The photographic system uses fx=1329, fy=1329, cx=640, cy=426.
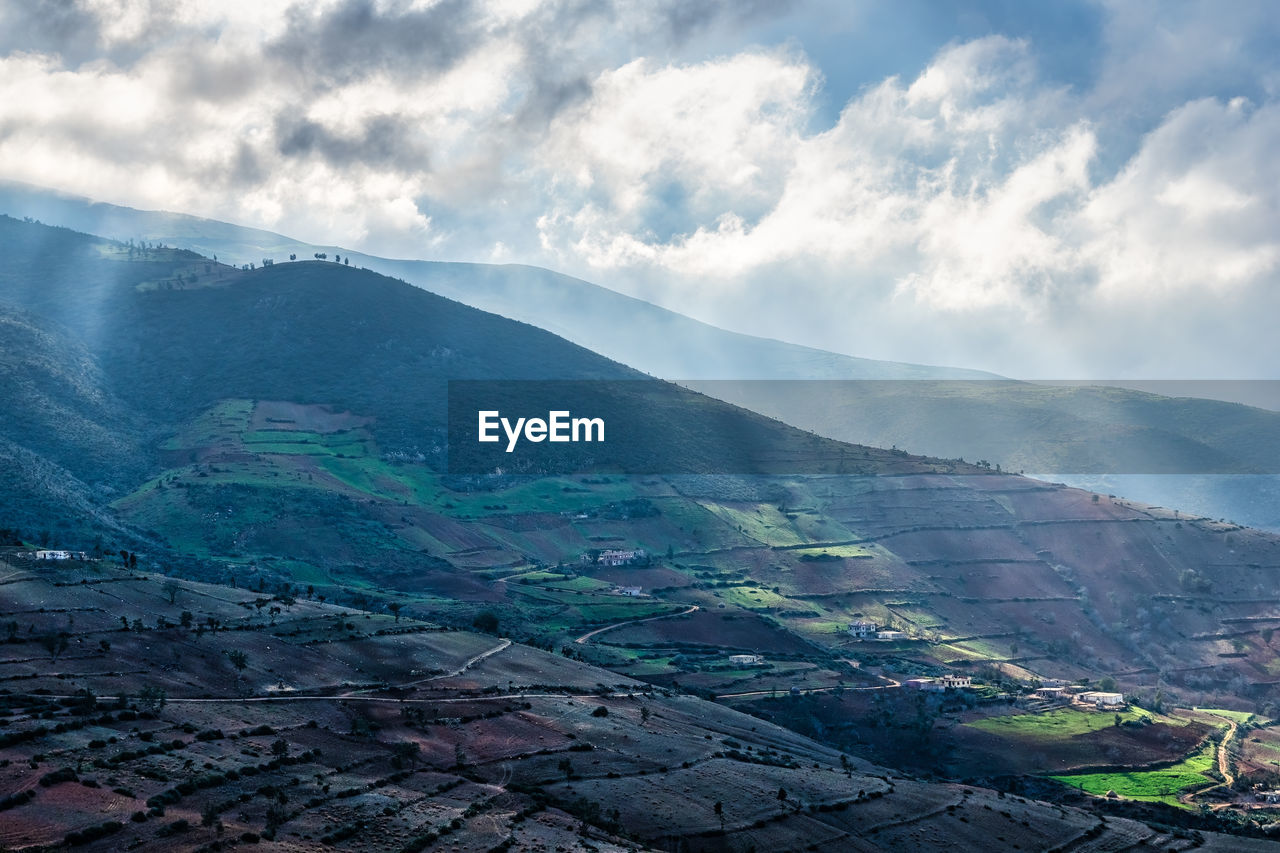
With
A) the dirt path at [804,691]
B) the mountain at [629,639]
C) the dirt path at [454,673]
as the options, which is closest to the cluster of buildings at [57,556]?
the mountain at [629,639]

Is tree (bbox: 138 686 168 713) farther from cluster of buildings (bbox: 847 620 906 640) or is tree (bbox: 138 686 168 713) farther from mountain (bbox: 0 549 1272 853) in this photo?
cluster of buildings (bbox: 847 620 906 640)

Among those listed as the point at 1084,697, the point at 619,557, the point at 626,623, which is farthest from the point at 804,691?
the point at 619,557

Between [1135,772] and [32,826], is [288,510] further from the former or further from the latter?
[32,826]

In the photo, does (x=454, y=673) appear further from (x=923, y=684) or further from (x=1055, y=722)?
(x=1055, y=722)

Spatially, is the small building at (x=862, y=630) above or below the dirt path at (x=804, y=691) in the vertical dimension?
above

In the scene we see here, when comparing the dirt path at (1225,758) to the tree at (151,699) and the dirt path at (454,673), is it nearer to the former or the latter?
the dirt path at (454,673)

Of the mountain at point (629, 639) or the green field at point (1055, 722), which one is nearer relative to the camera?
the mountain at point (629, 639)

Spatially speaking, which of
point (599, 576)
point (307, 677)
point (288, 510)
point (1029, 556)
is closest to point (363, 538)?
point (288, 510)
